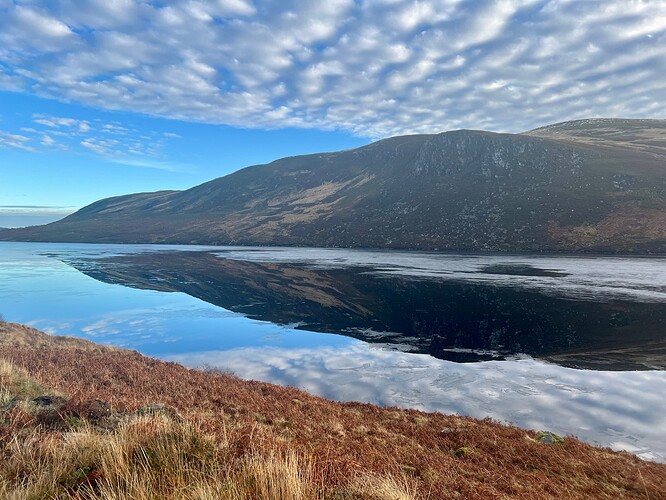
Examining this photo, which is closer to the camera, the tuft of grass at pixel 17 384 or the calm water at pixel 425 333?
the tuft of grass at pixel 17 384

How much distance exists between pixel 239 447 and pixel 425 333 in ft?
81.4

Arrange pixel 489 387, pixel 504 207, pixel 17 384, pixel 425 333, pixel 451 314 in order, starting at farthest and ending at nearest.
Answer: pixel 504 207, pixel 451 314, pixel 425 333, pixel 489 387, pixel 17 384

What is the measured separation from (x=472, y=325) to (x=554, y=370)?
32.3 ft

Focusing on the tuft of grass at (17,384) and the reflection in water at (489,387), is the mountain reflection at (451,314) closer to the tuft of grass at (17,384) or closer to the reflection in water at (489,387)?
the reflection in water at (489,387)

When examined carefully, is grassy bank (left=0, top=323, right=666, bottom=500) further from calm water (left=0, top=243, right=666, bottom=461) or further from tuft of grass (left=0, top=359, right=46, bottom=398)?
calm water (left=0, top=243, right=666, bottom=461)

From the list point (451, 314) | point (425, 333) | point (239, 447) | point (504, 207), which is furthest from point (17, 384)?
point (504, 207)

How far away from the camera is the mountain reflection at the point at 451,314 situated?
83.9 feet

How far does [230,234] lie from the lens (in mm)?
176875

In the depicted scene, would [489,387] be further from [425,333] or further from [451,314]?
[451,314]

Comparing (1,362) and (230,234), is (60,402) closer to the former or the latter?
A: (1,362)

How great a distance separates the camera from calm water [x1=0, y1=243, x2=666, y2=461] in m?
17.9

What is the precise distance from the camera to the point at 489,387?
19547 mm

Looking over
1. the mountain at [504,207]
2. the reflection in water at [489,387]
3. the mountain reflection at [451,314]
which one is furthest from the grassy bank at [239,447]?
the mountain at [504,207]

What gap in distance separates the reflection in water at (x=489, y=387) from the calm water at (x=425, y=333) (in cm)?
9
